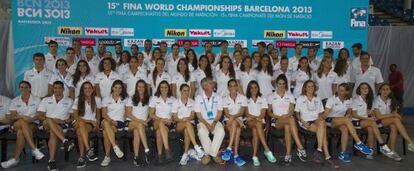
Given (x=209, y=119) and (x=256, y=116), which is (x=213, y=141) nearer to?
(x=209, y=119)

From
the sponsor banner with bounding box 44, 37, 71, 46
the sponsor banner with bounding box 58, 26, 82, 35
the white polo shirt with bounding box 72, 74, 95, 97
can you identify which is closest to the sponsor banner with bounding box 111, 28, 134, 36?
the sponsor banner with bounding box 58, 26, 82, 35

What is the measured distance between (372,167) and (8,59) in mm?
7487

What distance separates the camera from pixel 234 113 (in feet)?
18.3

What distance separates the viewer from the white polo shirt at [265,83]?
20.7 ft

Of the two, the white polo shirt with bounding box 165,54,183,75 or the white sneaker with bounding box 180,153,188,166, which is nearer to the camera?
the white sneaker with bounding box 180,153,188,166

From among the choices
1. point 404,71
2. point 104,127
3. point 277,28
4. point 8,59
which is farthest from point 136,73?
point 404,71

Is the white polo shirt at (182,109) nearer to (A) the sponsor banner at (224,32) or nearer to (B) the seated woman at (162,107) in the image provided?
(B) the seated woman at (162,107)

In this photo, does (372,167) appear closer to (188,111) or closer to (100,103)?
(188,111)

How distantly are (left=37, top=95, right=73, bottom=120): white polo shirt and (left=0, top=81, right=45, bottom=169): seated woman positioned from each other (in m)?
0.14

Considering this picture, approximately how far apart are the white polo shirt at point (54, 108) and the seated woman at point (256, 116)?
2.42m

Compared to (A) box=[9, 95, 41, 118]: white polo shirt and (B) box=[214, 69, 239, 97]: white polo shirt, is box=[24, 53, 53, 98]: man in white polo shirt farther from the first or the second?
(B) box=[214, 69, 239, 97]: white polo shirt

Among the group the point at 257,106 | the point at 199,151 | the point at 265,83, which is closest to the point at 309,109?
the point at 257,106

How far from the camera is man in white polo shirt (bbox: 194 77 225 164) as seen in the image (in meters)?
5.32

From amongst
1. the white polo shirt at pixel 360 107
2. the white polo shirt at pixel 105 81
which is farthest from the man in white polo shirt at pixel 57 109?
the white polo shirt at pixel 360 107
